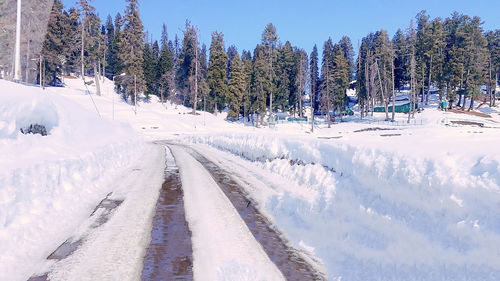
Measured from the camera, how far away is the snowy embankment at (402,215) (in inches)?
162

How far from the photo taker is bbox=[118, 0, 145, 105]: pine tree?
194 feet

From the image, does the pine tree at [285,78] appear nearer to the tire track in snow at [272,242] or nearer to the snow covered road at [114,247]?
the tire track in snow at [272,242]

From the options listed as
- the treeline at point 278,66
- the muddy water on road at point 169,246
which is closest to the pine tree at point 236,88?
the treeline at point 278,66

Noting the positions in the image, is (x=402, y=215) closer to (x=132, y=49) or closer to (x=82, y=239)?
(x=82, y=239)

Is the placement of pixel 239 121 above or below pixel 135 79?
below

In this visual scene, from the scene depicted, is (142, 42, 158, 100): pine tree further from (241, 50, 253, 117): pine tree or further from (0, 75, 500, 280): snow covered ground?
(0, 75, 500, 280): snow covered ground

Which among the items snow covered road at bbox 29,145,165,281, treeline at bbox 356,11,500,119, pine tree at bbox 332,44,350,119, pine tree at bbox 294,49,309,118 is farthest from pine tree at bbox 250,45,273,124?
snow covered road at bbox 29,145,165,281

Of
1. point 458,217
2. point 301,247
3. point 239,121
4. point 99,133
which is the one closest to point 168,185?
point 301,247

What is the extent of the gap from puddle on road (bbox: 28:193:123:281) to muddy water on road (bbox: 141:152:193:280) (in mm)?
930

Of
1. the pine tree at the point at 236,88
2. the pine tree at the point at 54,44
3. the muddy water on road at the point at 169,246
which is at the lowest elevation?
the muddy water on road at the point at 169,246

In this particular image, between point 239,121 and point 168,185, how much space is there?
5972cm

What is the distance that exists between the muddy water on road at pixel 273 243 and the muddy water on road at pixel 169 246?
3.79 feet

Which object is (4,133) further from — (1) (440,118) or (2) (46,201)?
(1) (440,118)

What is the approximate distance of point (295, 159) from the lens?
12.0m
